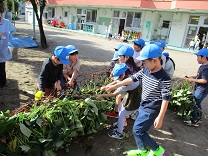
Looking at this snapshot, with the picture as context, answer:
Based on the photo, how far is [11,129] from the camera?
6.13 ft

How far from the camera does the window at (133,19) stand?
2114 centimetres

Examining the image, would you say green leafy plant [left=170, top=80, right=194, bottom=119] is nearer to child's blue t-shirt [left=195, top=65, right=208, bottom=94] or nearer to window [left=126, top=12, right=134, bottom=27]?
child's blue t-shirt [left=195, top=65, right=208, bottom=94]

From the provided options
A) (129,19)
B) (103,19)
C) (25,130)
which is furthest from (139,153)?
(103,19)

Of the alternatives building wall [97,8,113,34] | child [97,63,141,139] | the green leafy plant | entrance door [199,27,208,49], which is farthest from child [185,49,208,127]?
building wall [97,8,113,34]

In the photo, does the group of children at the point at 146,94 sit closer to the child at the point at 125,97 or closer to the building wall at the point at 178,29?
the child at the point at 125,97

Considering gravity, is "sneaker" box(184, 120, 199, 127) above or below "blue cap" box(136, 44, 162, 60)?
below

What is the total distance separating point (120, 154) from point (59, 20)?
98.1 ft

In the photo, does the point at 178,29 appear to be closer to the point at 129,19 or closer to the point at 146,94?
the point at 129,19

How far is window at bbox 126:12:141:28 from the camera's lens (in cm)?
2114

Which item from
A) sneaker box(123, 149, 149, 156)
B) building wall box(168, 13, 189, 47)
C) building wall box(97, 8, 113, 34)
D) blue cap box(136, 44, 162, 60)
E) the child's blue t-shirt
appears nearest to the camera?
blue cap box(136, 44, 162, 60)

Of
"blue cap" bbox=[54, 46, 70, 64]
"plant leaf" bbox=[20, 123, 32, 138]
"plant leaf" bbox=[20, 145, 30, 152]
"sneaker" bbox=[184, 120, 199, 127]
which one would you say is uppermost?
"blue cap" bbox=[54, 46, 70, 64]

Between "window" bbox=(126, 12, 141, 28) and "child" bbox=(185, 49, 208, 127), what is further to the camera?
"window" bbox=(126, 12, 141, 28)

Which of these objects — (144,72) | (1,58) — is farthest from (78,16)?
(144,72)

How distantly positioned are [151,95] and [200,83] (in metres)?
1.79
